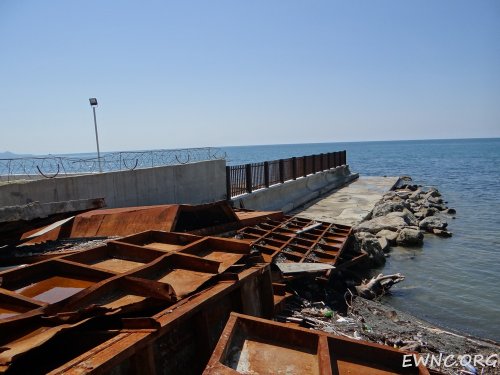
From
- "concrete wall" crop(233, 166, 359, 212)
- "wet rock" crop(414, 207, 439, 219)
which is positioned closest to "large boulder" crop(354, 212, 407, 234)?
"wet rock" crop(414, 207, 439, 219)

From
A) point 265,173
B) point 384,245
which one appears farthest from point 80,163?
point 384,245

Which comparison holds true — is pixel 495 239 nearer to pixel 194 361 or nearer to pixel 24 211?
pixel 194 361

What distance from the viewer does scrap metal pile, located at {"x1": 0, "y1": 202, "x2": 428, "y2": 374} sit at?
113 inches

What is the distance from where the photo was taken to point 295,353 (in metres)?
3.08

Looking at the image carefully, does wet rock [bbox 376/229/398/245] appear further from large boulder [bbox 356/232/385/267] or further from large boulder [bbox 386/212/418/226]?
large boulder [bbox 386/212/418/226]

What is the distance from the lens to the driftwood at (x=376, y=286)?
8.40m

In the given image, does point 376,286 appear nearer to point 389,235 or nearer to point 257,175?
point 389,235

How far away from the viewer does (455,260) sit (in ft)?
38.3

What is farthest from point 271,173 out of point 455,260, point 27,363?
point 27,363

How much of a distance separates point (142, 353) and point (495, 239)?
1526cm

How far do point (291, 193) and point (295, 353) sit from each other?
16.6 m

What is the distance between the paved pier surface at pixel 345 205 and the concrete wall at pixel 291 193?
484 millimetres

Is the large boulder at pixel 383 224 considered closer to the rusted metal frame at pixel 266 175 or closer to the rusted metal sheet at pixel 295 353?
the rusted metal frame at pixel 266 175

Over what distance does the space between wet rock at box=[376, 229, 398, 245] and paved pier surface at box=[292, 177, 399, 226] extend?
1.37m
